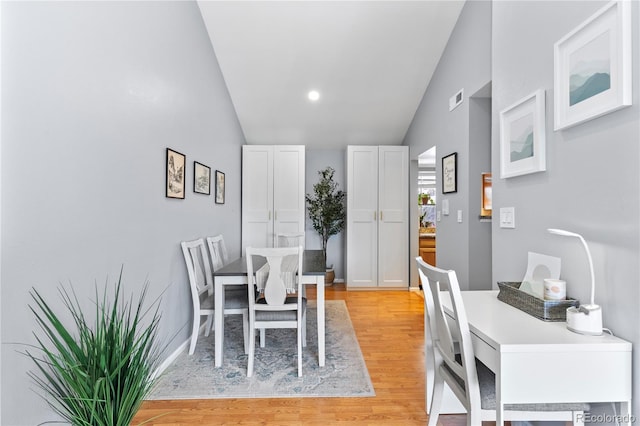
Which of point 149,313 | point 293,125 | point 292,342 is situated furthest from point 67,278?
point 293,125

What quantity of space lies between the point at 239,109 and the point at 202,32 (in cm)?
131

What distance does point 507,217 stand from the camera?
1.95 meters

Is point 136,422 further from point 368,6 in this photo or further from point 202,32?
point 368,6

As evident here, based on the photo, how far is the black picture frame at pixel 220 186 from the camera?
392cm

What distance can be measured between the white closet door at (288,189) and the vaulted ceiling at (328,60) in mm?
369

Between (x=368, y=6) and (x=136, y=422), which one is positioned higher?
(x=368, y=6)

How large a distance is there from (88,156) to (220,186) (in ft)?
7.81

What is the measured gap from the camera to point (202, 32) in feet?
11.0

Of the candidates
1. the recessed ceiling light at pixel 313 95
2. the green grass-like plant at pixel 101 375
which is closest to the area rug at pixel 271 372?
the green grass-like plant at pixel 101 375

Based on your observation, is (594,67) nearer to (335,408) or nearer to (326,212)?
(335,408)

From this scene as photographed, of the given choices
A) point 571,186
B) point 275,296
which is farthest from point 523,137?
point 275,296
